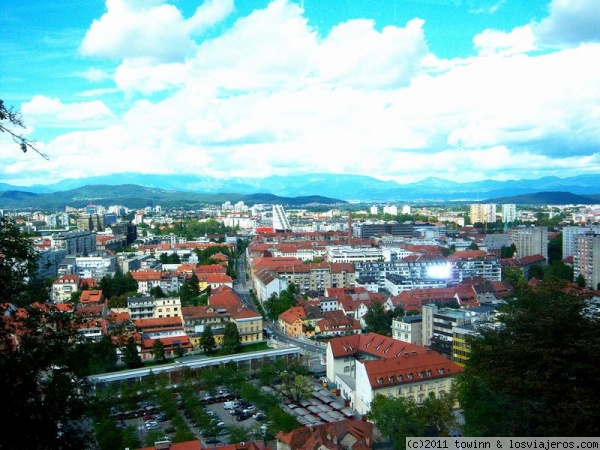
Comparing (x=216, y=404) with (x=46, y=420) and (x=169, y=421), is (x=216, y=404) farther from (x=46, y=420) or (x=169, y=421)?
(x=46, y=420)

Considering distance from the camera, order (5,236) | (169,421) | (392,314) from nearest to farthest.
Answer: (5,236) < (169,421) < (392,314)

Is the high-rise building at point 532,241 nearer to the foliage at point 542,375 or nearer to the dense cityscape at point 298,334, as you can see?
the dense cityscape at point 298,334

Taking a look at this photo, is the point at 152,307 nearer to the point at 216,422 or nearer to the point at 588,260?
the point at 216,422

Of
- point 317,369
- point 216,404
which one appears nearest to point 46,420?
point 216,404

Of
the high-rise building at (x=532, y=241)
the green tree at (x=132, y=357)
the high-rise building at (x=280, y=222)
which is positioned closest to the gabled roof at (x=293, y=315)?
the green tree at (x=132, y=357)

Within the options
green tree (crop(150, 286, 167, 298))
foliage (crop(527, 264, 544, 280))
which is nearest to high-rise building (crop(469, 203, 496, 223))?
foliage (crop(527, 264, 544, 280))

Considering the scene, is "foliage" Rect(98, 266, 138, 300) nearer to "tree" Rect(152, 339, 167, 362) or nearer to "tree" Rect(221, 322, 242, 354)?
"tree" Rect(152, 339, 167, 362)
